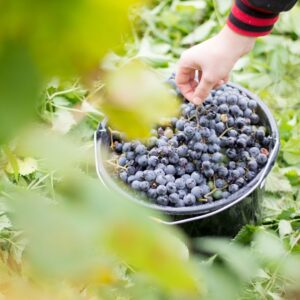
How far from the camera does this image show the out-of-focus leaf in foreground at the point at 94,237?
193 mm

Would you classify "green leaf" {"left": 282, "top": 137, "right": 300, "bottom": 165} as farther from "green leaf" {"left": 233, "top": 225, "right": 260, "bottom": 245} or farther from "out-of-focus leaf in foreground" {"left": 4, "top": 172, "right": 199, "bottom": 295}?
"out-of-focus leaf in foreground" {"left": 4, "top": 172, "right": 199, "bottom": 295}

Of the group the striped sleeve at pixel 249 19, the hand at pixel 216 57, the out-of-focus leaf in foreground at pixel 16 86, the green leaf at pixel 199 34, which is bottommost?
the green leaf at pixel 199 34

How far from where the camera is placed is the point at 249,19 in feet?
3.27

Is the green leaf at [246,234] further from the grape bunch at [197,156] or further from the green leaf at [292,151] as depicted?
the green leaf at [292,151]

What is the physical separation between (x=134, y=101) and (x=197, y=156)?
933 mm

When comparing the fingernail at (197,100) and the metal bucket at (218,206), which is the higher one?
the fingernail at (197,100)

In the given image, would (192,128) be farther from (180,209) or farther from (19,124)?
(19,124)

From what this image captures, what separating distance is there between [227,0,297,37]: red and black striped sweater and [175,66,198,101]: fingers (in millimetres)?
148

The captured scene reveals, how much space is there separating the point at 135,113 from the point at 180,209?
0.87 m

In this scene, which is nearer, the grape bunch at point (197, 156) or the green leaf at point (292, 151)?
the grape bunch at point (197, 156)

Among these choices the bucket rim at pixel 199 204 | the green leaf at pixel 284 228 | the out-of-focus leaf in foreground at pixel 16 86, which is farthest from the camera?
the green leaf at pixel 284 228

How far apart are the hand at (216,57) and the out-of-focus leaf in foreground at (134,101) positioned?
33.4 inches

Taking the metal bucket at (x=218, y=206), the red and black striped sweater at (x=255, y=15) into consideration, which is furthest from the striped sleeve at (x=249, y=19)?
the metal bucket at (x=218, y=206)

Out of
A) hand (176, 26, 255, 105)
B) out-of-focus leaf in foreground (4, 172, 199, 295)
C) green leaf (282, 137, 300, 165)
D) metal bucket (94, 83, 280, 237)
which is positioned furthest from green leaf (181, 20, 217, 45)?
out-of-focus leaf in foreground (4, 172, 199, 295)
